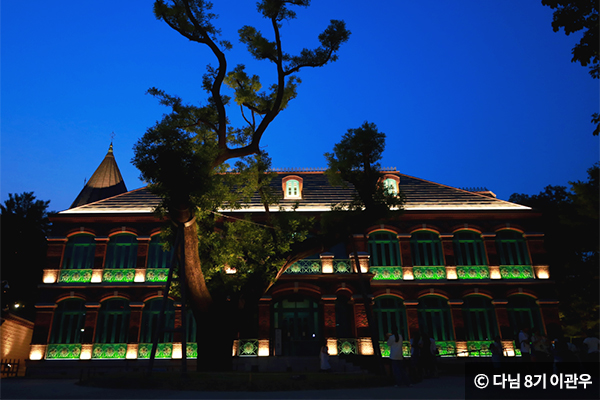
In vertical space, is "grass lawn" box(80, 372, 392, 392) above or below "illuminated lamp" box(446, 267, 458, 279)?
below

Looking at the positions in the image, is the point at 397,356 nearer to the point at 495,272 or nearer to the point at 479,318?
the point at 479,318

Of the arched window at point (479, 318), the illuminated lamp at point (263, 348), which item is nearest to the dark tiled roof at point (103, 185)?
the illuminated lamp at point (263, 348)

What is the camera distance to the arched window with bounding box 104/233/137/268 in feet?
63.4

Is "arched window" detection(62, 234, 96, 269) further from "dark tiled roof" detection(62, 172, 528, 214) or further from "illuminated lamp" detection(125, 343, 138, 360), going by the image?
"illuminated lamp" detection(125, 343, 138, 360)

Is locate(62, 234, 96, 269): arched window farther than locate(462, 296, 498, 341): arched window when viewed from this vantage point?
Yes

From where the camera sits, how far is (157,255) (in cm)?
1955

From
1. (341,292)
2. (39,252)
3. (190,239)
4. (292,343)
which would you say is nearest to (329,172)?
(190,239)

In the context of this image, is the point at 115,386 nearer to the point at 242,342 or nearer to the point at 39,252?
the point at 242,342

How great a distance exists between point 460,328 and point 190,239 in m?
13.3

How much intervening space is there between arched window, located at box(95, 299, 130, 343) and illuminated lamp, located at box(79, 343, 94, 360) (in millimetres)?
381

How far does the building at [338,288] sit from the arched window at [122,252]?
0.05 meters

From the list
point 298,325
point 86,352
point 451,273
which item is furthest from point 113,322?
point 451,273

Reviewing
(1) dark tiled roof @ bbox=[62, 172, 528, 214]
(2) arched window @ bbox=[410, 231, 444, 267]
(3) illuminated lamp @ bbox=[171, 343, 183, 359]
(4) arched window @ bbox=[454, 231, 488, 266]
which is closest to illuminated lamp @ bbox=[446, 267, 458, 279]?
(2) arched window @ bbox=[410, 231, 444, 267]

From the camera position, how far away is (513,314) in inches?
740
